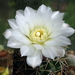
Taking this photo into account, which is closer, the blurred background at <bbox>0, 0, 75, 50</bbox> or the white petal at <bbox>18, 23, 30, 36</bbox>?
the white petal at <bbox>18, 23, 30, 36</bbox>

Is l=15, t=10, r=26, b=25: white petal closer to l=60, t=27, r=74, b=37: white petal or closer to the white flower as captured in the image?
the white flower

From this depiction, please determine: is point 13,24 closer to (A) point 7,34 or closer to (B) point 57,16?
(A) point 7,34

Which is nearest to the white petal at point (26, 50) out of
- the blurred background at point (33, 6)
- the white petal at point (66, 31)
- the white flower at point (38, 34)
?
the white flower at point (38, 34)

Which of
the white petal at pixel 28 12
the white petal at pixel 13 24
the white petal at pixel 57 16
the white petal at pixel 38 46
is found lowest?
the white petal at pixel 38 46

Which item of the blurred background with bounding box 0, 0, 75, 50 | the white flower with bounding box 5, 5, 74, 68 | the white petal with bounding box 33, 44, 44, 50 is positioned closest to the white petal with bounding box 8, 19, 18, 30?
the white flower with bounding box 5, 5, 74, 68

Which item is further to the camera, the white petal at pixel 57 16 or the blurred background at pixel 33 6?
the blurred background at pixel 33 6

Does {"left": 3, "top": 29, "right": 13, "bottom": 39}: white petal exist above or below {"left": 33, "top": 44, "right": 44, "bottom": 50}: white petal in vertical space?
above

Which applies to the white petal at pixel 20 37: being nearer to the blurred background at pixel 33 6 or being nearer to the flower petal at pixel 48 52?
the flower petal at pixel 48 52

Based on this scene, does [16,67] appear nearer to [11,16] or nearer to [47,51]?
[47,51]
